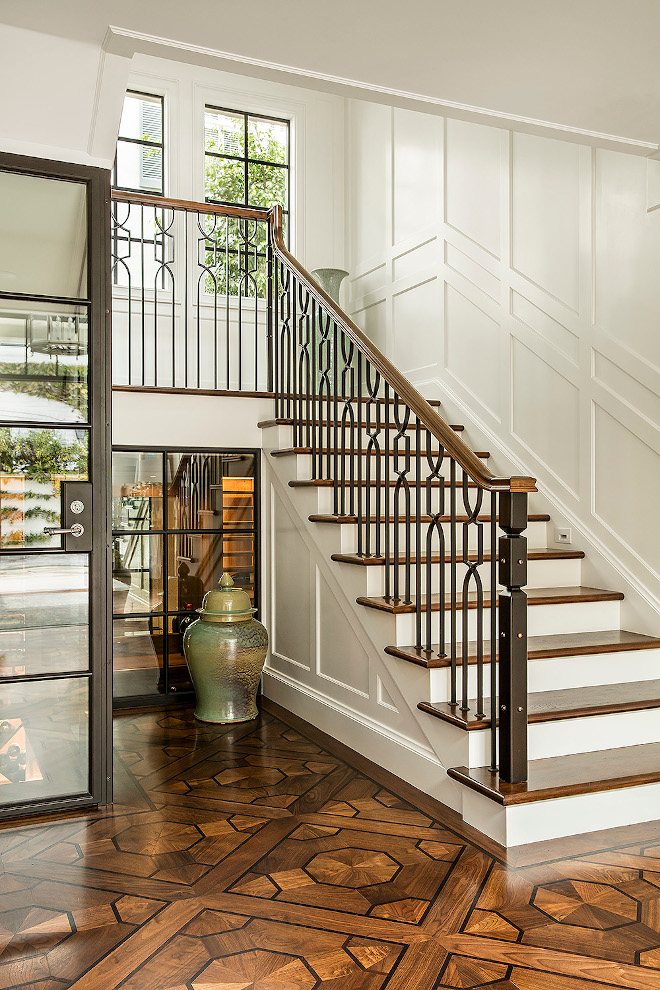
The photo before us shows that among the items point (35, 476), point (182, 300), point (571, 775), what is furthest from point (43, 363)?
point (182, 300)

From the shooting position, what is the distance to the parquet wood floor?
194 centimetres

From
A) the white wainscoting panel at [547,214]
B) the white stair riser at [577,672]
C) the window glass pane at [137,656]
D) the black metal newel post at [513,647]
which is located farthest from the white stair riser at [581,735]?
the window glass pane at [137,656]

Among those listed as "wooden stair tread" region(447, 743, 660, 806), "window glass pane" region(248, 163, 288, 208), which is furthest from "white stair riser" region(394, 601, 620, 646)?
"window glass pane" region(248, 163, 288, 208)

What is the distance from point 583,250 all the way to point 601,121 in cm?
99

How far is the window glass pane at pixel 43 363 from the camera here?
289 centimetres

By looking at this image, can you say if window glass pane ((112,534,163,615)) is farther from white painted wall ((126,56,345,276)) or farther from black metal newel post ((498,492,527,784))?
white painted wall ((126,56,345,276))

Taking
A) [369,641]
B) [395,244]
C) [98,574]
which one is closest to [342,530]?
[369,641]

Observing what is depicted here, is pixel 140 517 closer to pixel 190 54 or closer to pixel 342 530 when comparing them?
pixel 342 530

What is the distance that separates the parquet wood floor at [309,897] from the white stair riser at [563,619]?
2.33ft

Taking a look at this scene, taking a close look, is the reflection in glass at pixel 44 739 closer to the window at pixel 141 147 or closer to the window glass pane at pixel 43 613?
the window glass pane at pixel 43 613

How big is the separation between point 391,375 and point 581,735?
158 centimetres

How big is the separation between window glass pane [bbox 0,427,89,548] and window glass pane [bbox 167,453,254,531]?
163cm

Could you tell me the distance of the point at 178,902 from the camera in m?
2.26

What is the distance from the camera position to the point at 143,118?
6.25 metres
